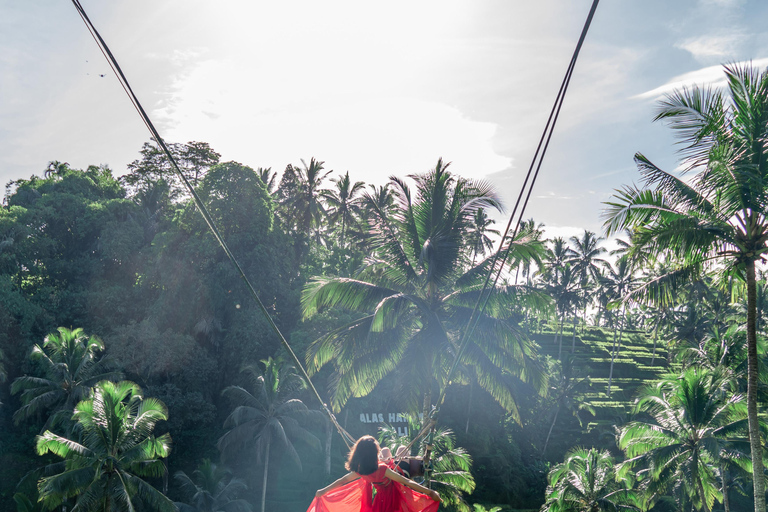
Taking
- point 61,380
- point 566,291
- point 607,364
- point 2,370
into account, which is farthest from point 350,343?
point 607,364

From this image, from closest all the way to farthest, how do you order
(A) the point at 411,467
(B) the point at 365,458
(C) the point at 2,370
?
(B) the point at 365,458, (A) the point at 411,467, (C) the point at 2,370

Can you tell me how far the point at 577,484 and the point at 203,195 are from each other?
22953 mm

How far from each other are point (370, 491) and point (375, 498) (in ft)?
0.24

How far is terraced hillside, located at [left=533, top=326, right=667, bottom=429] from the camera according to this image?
132 feet

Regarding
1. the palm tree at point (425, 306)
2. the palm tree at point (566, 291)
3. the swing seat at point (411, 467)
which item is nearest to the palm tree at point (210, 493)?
the palm tree at point (425, 306)

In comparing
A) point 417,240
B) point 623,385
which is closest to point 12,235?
point 417,240

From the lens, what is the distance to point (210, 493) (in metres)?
21.6

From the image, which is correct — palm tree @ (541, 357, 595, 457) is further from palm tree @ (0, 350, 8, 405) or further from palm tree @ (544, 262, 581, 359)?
palm tree @ (0, 350, 8, 405)

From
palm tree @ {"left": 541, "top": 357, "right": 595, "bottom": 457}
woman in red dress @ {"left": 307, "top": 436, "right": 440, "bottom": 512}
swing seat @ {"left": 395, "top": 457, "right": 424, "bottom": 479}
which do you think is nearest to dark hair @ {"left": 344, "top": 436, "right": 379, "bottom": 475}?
woman in red dress @ {"left": 307, "top": 436, "right": 440, "bottom": 512}

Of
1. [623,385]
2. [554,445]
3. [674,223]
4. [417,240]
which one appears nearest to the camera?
[674,223]

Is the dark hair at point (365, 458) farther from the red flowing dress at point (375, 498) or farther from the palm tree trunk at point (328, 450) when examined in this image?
the palm tree trunk at point (328, 450)

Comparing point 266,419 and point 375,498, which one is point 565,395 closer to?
point 266,419

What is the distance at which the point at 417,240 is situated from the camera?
41.3 feet

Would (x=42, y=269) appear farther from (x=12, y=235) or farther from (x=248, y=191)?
(x=248, y=191)
